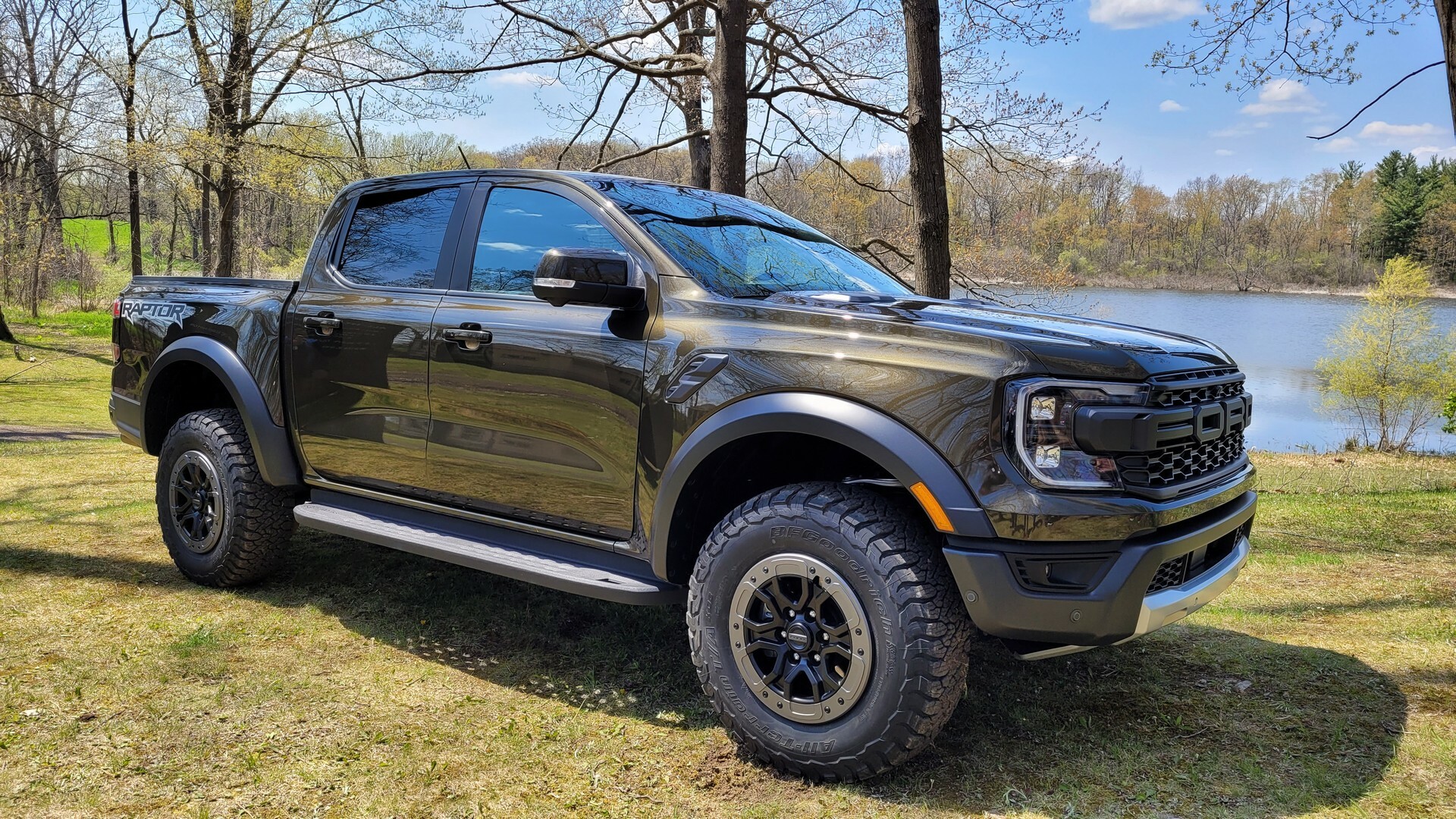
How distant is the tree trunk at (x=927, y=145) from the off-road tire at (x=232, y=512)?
5177 mm

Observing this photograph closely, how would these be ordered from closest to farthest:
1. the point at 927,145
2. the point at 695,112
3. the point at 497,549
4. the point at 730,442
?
the point at 730,442
the point at 497,549
the point at 927,145
the point at 695,112

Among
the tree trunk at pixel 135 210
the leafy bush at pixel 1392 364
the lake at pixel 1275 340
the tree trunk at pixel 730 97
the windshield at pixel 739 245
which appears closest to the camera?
the windshield at pixel 739 245

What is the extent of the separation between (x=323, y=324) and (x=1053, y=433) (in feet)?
10.4

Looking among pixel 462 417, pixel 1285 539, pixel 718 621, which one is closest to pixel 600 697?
pixel 718 621

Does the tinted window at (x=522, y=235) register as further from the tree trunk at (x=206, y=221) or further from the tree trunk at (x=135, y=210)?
the tree trunk at (x=135, y=210)

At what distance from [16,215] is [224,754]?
2976 centimetres

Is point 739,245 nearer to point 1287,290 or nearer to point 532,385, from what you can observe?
point 532,385

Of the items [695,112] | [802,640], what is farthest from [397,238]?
[695,112]

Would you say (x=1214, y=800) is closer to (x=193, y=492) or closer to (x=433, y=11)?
(x=193, y=492)

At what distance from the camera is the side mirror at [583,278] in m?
3.10

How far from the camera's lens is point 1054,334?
2.79 m

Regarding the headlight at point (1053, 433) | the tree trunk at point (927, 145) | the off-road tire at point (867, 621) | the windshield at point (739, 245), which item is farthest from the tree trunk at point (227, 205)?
the headlight at point (1053, 433)

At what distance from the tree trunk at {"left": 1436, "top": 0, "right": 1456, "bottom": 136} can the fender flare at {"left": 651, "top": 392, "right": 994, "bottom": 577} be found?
4742 mm

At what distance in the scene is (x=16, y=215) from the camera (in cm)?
2591
